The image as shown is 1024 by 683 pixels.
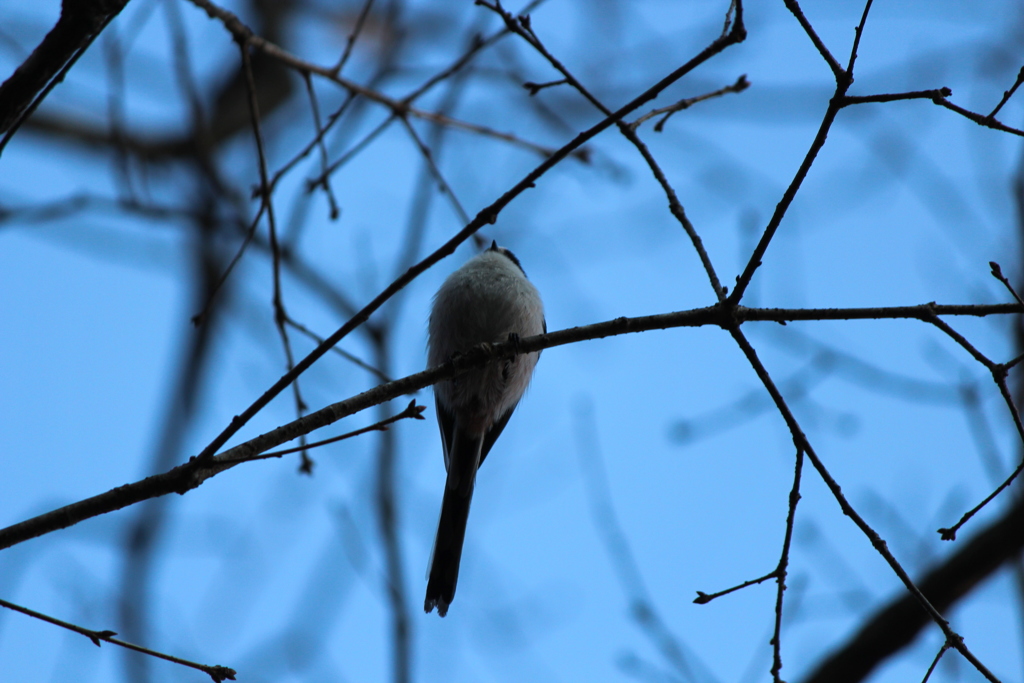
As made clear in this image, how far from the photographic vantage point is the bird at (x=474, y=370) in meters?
3.81

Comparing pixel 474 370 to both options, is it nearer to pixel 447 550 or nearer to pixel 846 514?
pixel 447 550

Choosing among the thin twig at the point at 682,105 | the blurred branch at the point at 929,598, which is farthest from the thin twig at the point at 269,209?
the blurred branch at the point at 929,598

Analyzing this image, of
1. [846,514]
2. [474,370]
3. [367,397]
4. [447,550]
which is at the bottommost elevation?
[846,514]

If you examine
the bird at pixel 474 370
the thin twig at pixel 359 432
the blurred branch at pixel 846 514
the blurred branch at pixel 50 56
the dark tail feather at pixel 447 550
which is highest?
the bird at pixel 474 370

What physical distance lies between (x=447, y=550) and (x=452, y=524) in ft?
0.62

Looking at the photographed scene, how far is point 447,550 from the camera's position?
3529 millimetres

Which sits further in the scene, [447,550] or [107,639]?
[447,550]

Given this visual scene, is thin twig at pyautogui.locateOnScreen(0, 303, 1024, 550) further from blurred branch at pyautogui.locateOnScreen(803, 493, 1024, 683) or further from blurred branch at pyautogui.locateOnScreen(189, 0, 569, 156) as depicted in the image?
blurred branch at pyautogui.locateOnScreen(803, 493, 1024, 683)

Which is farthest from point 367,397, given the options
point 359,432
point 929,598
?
point 929,598

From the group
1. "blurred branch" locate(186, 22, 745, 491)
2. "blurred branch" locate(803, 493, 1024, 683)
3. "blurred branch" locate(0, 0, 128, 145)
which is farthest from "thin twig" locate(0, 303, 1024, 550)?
"blurred branch" locate(803, 493, 1024, 683)

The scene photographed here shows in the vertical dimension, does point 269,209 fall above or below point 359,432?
above

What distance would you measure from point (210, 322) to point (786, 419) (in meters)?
5.00

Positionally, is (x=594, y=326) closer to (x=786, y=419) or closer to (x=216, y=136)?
(x=786, y=419)

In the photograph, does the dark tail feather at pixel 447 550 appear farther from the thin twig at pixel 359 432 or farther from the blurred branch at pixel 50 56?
the blurred branch at pixel 50 56
